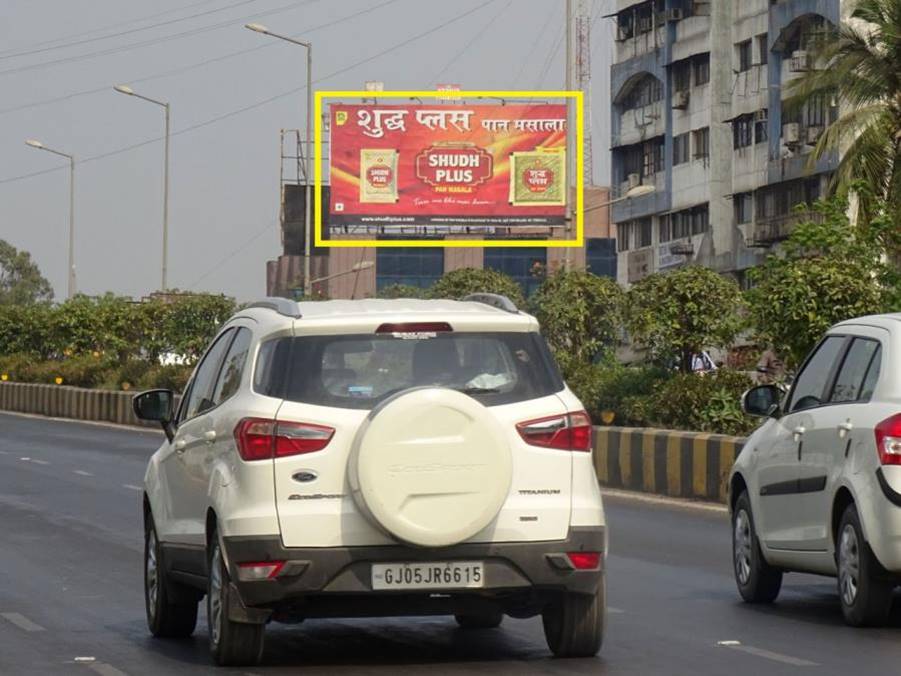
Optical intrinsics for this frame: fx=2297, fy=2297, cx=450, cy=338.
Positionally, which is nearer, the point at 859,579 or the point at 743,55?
the point at 859,579

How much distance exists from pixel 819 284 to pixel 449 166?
3654 cm

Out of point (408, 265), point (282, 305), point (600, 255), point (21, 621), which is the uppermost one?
point (600, 255)

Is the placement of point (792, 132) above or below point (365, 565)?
above

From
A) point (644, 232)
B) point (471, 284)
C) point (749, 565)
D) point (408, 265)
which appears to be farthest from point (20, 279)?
point (749, 565)

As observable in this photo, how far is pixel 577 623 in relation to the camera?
10.4 metres

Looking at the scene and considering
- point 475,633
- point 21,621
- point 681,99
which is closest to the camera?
point 475,633

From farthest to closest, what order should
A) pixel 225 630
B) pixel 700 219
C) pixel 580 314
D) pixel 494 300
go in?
pixel 700 219 → pixel 580 314 → pixel 494 300 → pixel 225 630

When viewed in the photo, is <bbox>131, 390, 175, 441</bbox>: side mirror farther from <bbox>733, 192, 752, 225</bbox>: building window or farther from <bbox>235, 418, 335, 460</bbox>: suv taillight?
<bbox>733, 192, 752, 225</bbox>: building window

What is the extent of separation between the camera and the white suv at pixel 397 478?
962cm

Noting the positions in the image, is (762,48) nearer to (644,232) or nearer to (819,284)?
(644,232)

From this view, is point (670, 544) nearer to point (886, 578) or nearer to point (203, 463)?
point (886, 578)

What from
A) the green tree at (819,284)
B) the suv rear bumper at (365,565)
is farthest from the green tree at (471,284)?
the suv rear bumper at (365,565)

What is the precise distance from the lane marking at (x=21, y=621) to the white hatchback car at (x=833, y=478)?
415 cm

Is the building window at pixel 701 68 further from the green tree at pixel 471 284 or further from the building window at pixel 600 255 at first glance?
the building window at pixel 600 255
